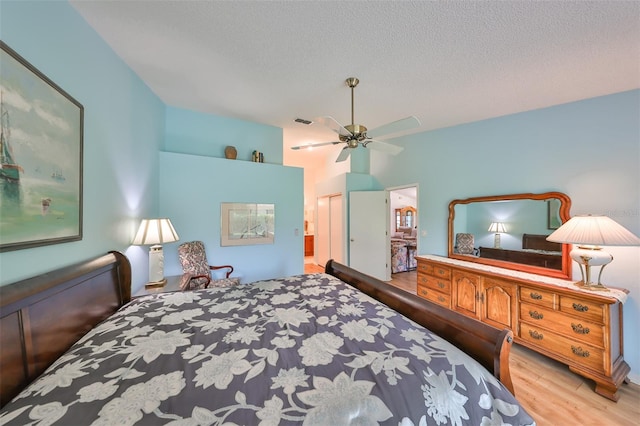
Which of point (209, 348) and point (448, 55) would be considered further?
point (448, 55)

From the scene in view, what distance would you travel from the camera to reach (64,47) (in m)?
1.39

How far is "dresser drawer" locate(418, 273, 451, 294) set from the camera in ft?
9.51

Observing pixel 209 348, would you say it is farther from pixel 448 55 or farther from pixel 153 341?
pixel 448 55

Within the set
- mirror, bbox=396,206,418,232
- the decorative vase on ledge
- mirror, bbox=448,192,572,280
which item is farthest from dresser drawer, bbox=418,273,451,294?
mirror, bbox=396,206,418,232

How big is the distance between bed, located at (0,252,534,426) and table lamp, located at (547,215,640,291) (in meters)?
1.68

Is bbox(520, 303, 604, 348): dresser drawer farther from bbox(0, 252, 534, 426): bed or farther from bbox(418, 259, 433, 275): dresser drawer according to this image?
bbox(0, 252, 534, 426): bed

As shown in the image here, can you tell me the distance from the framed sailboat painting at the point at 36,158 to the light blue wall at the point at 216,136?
1834mm

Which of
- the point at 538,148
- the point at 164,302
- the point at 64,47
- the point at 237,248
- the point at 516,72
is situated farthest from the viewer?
the point at 237,248

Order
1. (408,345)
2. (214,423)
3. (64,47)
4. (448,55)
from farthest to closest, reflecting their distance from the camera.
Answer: (448,55), (64,47), (408,345), (214,423)

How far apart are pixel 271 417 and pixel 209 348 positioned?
562mm

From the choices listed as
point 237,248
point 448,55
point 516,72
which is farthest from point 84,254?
point 516,72

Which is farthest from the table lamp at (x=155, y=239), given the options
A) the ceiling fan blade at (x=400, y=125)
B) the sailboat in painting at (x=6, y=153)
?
the ceiling fan blade at (x=400, y=125)

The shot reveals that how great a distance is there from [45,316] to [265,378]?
44.9 inches

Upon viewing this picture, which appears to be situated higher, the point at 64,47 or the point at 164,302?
the point at 64,47
